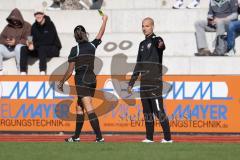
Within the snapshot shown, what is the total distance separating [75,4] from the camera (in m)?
20.7

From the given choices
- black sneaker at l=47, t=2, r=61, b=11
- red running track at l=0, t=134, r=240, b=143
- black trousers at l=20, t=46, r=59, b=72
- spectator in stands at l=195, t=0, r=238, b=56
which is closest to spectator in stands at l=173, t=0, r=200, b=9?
spectator in stands at l=195, t=0, r=238, b=56

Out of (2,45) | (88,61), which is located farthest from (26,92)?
(88,61)

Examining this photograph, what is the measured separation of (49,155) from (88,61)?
2772 mm

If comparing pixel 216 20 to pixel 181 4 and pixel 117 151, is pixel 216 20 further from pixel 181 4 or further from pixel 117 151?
pixel 117 151

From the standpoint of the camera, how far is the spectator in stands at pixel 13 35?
18.4m

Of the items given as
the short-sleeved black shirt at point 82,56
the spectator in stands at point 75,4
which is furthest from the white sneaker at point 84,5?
the short-sleeved black shirt at point 82,56

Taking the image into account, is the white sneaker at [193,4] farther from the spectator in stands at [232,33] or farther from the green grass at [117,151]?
the green grass at [117,151]

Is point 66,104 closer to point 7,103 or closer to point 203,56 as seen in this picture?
point 7,103

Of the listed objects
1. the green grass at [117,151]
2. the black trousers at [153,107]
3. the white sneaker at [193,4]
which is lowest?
the green grass at [117,151]

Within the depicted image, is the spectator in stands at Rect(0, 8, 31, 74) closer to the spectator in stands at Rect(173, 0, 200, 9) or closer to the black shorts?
the spectator in stands at Rect(173, 0, 200, 9)

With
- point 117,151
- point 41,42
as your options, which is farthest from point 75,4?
point 117,151

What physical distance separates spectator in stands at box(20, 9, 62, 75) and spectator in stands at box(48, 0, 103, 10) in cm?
239

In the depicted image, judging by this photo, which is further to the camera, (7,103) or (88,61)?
(7,103)

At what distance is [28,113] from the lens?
16.6 meters
